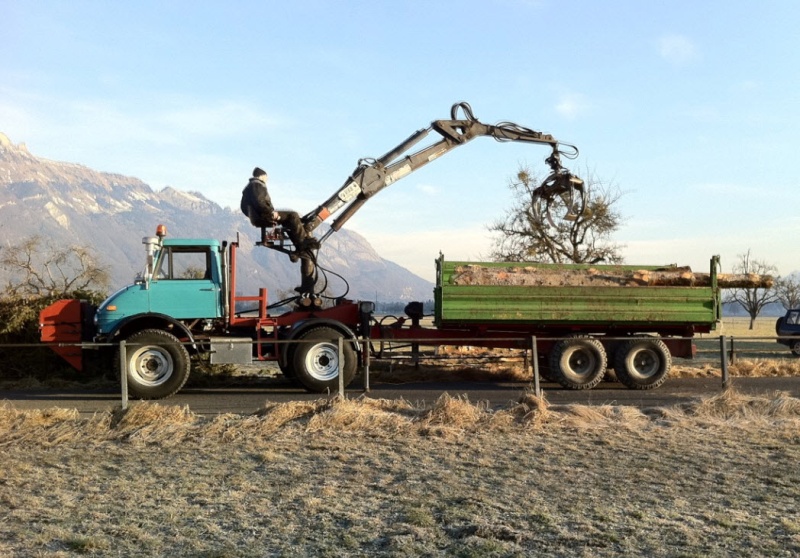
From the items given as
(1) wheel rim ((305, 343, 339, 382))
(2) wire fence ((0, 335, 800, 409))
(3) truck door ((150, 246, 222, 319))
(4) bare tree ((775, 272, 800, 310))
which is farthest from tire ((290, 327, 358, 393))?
(4) bare tree ((775, 272, 800, 310))

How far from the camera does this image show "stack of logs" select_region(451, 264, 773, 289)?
562 inches

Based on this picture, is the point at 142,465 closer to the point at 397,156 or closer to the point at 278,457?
the point at 278,457

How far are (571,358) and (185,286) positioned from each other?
23.9 ft

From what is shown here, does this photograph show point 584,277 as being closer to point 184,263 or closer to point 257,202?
point 257,202

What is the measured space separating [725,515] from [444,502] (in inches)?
84.7

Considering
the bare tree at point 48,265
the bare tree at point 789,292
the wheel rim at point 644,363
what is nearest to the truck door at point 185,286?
the wheel rim at point 644,363

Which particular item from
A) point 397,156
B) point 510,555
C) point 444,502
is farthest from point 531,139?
point 510,555

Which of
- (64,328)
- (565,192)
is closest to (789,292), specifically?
(565,192)

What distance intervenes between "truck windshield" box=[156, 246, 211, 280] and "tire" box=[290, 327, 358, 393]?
2226 mm

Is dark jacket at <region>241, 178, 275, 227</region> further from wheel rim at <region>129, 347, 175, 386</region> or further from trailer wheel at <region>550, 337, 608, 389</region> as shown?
trailer wheel at <region>550, 337, 608, 389</region>

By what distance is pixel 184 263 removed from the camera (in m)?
13.9

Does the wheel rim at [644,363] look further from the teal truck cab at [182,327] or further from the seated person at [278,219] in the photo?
the seated person at [278,219]

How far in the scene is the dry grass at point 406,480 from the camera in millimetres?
5273

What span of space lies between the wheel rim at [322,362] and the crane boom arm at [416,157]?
124 inches
